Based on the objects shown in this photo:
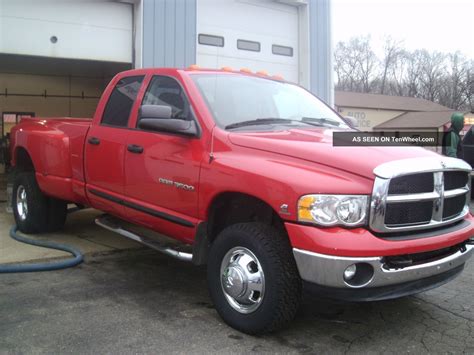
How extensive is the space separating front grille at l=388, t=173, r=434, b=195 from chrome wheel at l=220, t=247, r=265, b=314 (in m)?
1.01

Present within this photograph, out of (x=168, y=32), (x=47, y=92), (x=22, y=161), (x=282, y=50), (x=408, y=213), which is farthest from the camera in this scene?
(x=47, y=92)

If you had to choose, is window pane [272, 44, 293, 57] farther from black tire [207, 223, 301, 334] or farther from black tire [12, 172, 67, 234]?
black tire [207, 223, 301, 334]

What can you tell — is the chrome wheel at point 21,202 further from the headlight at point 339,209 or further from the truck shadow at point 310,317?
the headlight at point 339,209

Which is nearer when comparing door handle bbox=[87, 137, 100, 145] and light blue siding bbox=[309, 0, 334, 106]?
door handle bbox=[87, 137, 100, 145]

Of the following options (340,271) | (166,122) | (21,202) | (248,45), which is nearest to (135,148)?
(166,122)

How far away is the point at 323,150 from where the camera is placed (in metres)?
3.39

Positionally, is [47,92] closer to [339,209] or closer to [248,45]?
[248,45]

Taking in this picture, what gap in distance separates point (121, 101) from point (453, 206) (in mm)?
3255

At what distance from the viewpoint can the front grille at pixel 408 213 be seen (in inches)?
124

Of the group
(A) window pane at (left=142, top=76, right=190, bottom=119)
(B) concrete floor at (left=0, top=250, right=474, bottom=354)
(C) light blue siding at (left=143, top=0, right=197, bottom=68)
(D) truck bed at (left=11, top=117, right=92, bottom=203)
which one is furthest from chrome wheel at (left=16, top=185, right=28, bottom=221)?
(C) light blue siding at (left=143, top=0, right=197, bottom=68)

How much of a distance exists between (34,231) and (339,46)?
82534 mm

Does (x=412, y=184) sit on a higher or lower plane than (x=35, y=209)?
higher

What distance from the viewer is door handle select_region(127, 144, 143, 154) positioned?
176 inches

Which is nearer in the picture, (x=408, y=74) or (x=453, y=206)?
(x=453, y=206)
